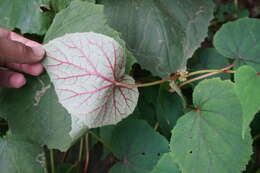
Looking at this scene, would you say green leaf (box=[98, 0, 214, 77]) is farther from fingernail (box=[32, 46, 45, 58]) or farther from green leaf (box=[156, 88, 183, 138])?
fingernail (box=[32, 46, 45, 58])

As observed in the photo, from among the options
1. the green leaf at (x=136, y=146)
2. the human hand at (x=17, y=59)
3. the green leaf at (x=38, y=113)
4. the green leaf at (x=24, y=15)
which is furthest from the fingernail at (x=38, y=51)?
the green leaf at (x=136, y=146)

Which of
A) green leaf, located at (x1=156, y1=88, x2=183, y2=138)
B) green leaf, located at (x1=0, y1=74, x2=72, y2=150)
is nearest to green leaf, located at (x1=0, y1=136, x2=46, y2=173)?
green leaf, located at (x1=0, y1=74, x2=72, y2=150)

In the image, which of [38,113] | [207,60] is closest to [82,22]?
[38,113]

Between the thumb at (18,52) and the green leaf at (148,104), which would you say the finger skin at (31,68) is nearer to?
the thumb at (18,52)

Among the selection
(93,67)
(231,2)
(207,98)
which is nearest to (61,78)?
(93,67)

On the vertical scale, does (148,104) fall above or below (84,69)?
below

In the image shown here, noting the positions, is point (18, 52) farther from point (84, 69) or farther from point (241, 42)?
point (241, 42)

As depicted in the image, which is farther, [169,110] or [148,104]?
[148,104]

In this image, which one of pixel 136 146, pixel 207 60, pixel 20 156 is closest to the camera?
pixel 20 156
